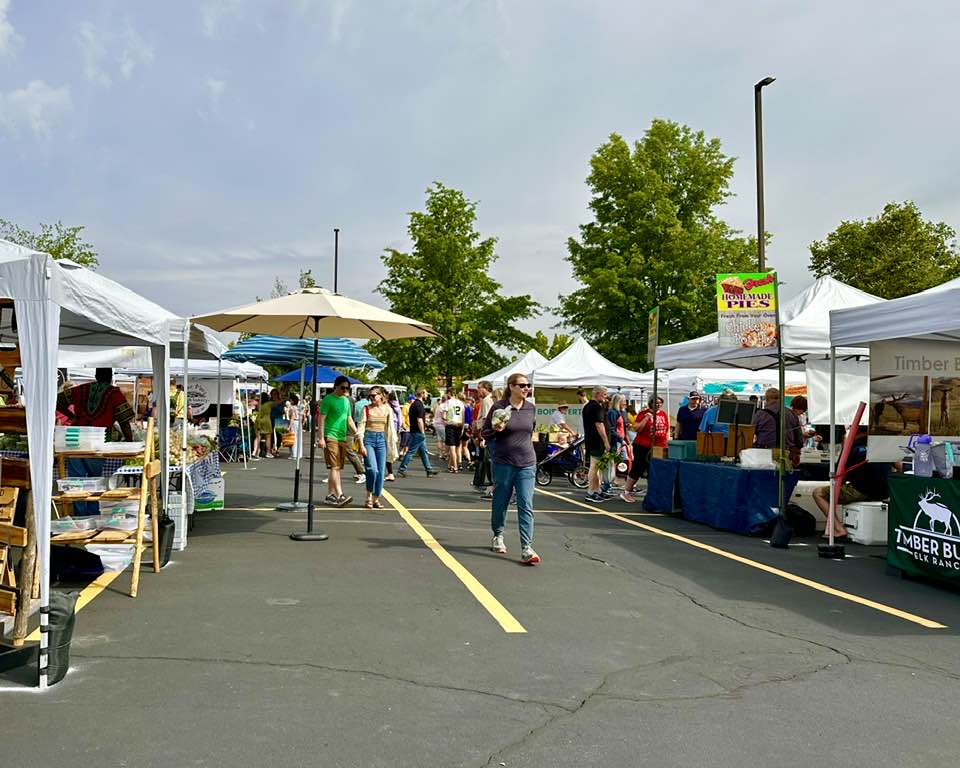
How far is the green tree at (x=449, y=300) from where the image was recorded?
117ft

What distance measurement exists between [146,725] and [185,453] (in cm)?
526

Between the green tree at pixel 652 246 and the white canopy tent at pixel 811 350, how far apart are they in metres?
17.9

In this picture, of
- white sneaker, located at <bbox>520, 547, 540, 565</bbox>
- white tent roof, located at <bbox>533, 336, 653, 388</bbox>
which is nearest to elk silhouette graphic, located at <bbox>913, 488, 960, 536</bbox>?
white sneaker, located at <bbox>520, 547, 540, 565</bbox>

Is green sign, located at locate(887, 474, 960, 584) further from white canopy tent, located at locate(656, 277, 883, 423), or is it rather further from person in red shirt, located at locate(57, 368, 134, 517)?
person in red shirt, located at locate(57, 368, 134, 517)

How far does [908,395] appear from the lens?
10008 millimetres

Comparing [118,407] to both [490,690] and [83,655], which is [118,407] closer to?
[83,655]

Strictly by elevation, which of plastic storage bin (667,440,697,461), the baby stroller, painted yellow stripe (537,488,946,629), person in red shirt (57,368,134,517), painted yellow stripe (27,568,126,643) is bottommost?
painted yellow stripe (537,488,946,629)

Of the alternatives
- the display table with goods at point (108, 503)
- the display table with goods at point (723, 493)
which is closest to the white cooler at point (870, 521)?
the display table with goods at point (723, 493)

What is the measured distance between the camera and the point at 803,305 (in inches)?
471

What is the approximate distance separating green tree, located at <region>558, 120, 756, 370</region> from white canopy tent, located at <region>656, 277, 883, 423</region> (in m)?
17.9

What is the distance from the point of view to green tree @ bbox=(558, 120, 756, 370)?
32.6m

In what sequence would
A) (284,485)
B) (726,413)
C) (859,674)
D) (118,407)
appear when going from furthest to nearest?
(284,485)
(726,413)
(118,407)
(859,674)

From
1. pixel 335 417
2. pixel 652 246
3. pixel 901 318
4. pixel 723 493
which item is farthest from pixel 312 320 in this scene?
pixel 652 246

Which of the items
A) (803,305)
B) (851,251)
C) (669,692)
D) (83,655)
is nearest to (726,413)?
(803,305)
